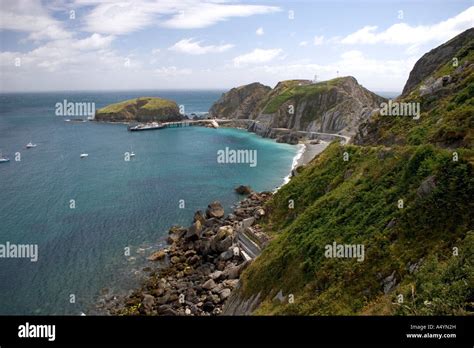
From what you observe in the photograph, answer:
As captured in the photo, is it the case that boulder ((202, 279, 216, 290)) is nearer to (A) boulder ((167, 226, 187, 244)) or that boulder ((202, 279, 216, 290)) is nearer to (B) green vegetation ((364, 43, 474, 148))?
(A) boulder ((167, 226, 187, 244))

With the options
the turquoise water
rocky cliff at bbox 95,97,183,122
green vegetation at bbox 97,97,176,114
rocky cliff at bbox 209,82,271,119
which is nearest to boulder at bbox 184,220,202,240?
the turquoise water

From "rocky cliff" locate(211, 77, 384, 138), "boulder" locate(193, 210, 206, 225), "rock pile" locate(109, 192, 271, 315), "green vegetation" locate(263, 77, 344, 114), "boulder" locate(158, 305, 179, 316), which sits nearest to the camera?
"boulder" locate(158, 305, 179, 316)

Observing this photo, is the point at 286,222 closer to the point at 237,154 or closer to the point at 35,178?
the point at 35,178

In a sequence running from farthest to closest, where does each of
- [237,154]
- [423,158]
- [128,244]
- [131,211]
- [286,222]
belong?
[237,154]
[131,211]
[128,244]
[286,222]
[423,158]

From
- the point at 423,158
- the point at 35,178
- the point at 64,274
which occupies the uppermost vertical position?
the point at 423,158

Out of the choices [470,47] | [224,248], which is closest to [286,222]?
[224,248]

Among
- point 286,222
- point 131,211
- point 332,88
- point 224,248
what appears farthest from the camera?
point 332,88

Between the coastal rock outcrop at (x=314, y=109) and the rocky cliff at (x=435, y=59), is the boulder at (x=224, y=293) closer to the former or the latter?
the rocky cliff at (x=435, y=59)
